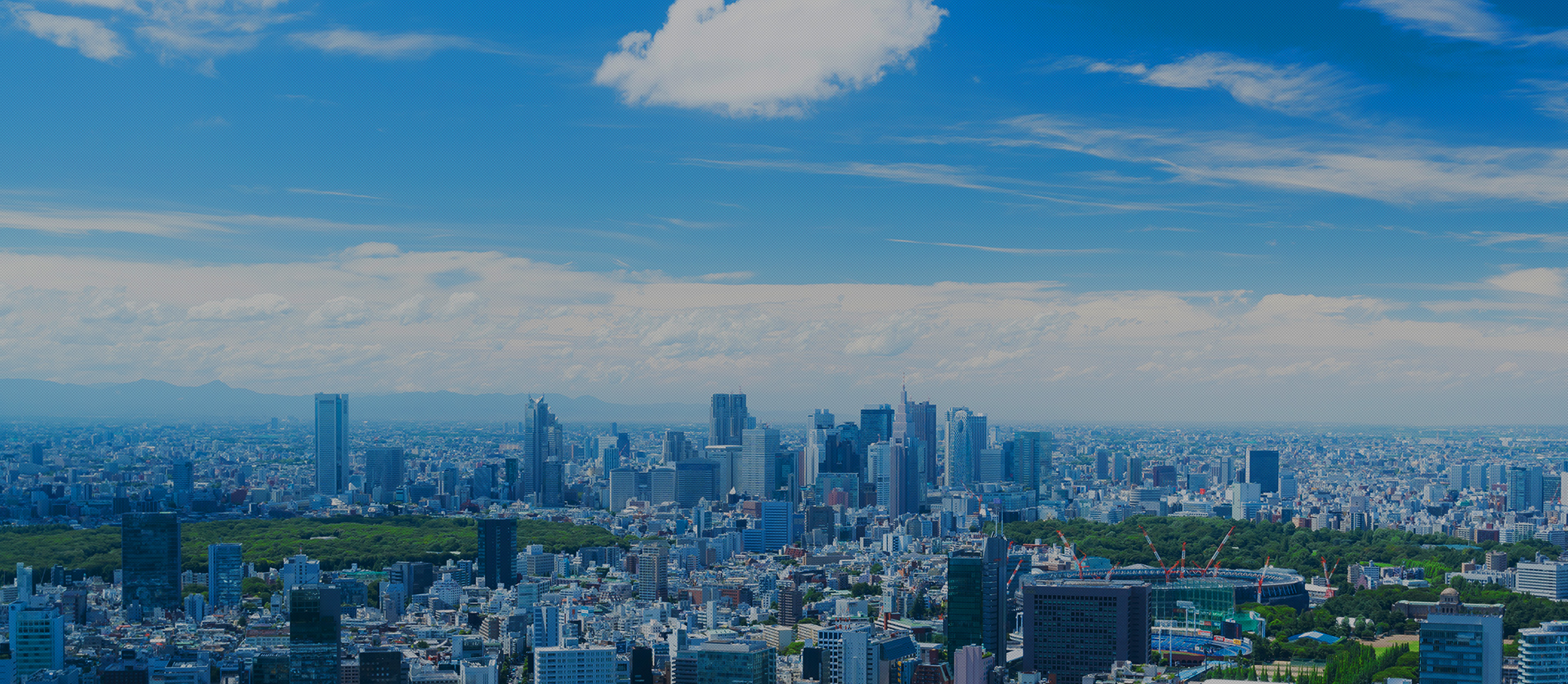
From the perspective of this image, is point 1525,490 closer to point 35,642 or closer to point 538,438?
point 538,438

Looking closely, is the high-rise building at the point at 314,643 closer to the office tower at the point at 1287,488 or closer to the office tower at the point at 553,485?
the office tower at the point at 553,485

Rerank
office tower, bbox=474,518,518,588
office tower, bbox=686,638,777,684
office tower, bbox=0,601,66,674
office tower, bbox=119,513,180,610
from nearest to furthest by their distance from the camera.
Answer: office tower, bbox=686,638,777,684
office tower, bbox=0,601,66,674
office tower, bbox=119,513,180,610
office tower, bbox=474,518,518,588

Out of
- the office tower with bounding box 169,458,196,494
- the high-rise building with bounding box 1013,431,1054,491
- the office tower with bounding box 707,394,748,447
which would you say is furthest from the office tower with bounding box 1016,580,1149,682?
the office tower with bounding box 707,394,748,447

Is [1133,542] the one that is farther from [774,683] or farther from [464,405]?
[464,405]

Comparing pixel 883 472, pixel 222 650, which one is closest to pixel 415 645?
pixel 222 650

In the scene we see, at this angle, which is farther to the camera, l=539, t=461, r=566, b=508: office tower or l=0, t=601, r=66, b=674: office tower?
l=539, t=461, r=566, b=508: office tower

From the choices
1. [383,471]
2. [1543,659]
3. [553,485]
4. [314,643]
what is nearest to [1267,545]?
[1543,659]

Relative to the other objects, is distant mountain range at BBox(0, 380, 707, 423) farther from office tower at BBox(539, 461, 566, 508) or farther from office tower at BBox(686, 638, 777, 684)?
office tower at BBox(686, 638, 777, 684)
